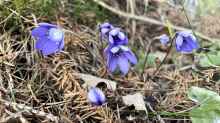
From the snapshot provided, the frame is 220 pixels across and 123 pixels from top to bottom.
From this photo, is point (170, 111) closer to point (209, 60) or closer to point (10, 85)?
point (209, 60)

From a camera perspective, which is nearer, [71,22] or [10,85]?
[10,85]

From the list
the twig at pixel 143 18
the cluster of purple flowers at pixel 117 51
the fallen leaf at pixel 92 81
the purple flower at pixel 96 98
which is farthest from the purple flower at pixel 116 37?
the twig at pixel 143 18

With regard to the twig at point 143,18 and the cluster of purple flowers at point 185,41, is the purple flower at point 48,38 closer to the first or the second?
the cluster of purple flowers at point 185,41

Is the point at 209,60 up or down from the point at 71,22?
down

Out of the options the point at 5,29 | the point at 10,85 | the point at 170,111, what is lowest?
the point at 170,111

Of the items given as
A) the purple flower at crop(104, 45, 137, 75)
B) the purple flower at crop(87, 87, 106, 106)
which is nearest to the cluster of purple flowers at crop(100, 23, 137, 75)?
the purple flower at crop(104, 45, 137, 75)

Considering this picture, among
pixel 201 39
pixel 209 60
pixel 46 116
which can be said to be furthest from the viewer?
pixel 201 39

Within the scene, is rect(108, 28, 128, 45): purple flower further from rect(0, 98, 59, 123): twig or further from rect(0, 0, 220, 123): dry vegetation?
rect(0, 98, 59, 123): twig

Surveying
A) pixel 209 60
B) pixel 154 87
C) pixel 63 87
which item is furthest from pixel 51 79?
pixel 209 60
